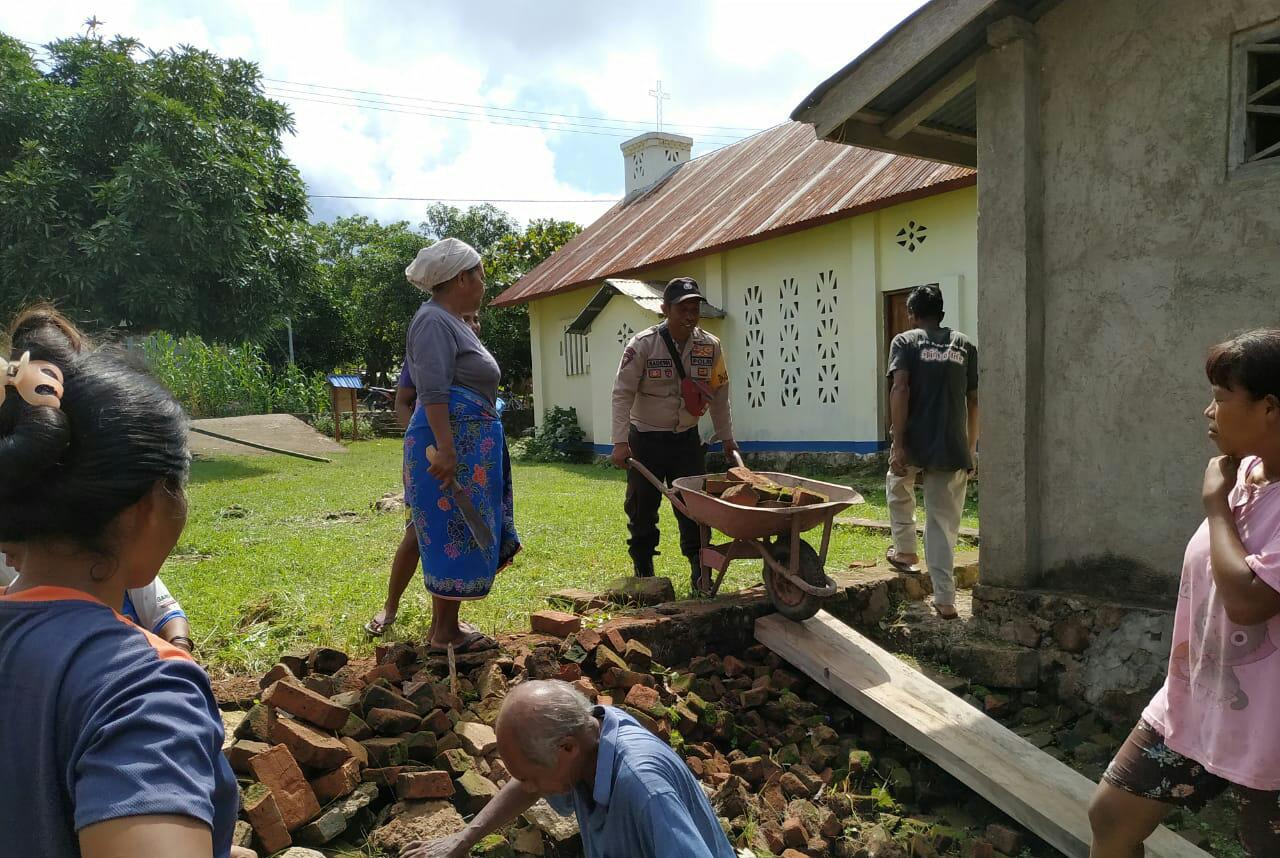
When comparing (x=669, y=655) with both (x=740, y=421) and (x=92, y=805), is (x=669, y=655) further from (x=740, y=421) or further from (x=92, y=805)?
(x=740, y=421)

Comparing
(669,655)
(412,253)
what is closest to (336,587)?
(669,655)

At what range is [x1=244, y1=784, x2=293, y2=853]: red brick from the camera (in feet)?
8.65

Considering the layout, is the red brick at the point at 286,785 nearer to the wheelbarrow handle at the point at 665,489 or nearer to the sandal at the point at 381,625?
the sandal at the point at 381,625

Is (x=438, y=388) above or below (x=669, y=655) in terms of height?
above

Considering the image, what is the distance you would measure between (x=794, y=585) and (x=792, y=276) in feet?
26.3

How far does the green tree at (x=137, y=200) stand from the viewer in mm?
13570

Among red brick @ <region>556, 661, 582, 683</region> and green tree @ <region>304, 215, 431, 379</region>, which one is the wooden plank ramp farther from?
green tree @ <region>304, 215, 431, 379</region>

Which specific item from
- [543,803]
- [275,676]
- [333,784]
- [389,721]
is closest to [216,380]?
[275,676]

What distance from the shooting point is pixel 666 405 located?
5445mm

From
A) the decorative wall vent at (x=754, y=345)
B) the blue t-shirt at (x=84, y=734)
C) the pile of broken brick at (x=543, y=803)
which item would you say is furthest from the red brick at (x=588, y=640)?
the decorative wall vent at (x=754, y=345)

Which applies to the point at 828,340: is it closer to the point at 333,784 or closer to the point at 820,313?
the point at 820,313

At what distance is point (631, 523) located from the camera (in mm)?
5543

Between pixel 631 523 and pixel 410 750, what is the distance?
8.40 ft

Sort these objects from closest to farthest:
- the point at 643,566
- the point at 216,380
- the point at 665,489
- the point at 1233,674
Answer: the point at 1233,674 → the point at 665,489 → the point at 643,566 → the point at 216,380
